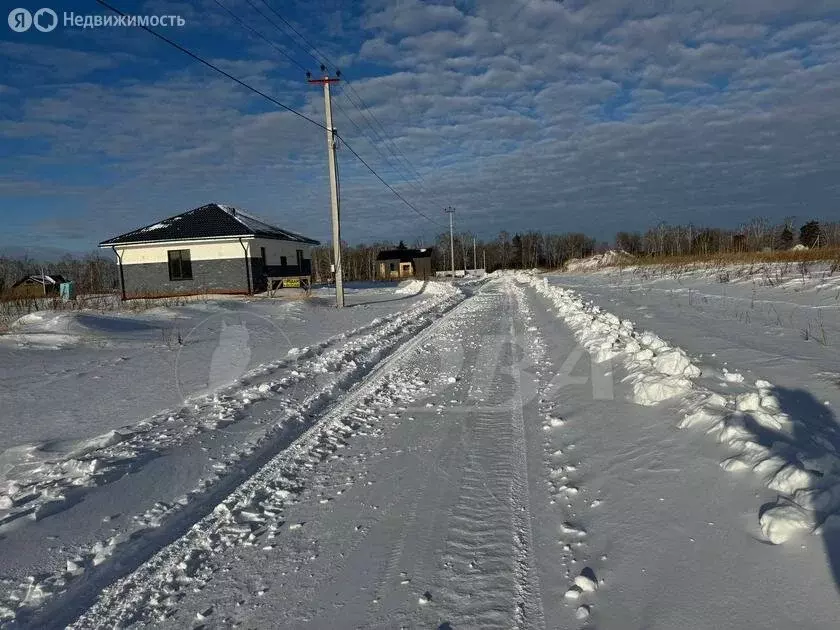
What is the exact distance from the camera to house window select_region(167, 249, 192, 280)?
89.4 feet

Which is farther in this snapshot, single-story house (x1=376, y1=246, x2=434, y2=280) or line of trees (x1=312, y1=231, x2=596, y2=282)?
line of trees (x1=312, y1=231, x2=596, y2=282)

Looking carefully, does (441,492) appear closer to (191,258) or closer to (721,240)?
(191,258)

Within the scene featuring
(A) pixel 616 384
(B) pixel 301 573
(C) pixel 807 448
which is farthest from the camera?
(A) pixel 616 384

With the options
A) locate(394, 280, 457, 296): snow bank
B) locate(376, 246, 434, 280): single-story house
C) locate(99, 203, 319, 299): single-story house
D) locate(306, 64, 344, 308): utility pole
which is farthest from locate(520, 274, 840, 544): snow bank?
locate(376, 246, 434, 280): single-story house

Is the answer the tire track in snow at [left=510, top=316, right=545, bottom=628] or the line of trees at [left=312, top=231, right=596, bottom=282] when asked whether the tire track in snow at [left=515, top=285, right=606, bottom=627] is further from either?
the line of trees at [left=312, top=231, right=596, bottom=282]

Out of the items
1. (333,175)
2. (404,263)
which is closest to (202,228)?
(333,175)

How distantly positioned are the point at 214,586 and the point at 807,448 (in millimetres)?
4064

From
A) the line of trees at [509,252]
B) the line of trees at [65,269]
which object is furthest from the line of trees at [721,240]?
the line of trees at [65,269]

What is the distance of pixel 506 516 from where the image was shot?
3.70 meters

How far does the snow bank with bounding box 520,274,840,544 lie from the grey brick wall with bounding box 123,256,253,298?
917 inches

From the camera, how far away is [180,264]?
89.8 ft

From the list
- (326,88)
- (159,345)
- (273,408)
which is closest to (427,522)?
(273,408)

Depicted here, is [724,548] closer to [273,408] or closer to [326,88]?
[273,408]

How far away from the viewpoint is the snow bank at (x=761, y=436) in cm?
294
